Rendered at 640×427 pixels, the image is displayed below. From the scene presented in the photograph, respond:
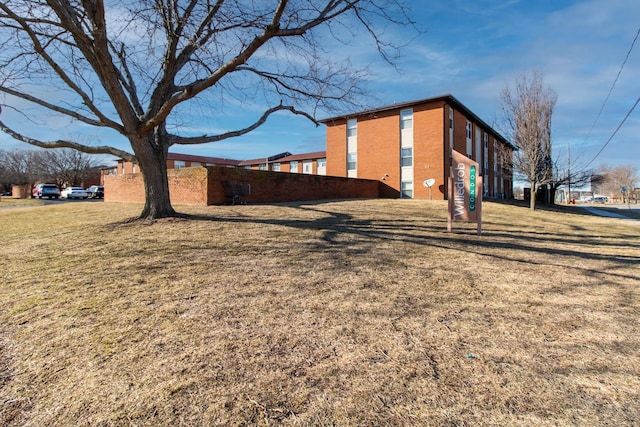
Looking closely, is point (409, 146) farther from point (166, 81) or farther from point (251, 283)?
point (251, 283)

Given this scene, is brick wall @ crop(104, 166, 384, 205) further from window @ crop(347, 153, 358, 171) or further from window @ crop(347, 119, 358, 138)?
window @ crop(347, 119, 358, 138)

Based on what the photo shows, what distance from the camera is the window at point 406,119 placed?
27.1m

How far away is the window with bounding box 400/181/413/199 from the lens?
27.3 m

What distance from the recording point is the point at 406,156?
1083 inches

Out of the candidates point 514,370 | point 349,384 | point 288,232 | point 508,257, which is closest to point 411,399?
point 349,384

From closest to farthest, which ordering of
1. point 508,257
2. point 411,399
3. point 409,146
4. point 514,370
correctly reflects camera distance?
point 411,399, point 514,370, point 508,257, point 409,146

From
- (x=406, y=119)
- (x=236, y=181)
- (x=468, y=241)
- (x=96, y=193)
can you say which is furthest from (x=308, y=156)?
(x=468, y=241)

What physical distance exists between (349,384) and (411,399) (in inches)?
16.3

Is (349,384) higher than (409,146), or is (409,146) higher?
(409,146)

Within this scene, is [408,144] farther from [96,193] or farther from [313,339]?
[96,193]

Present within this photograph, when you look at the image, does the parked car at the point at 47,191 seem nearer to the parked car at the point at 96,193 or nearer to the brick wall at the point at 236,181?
the parked car at the point at 96,193

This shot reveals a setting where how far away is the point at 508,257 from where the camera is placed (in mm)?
6176

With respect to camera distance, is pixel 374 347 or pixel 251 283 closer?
pixel 374 347

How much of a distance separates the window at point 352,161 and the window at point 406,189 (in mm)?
5090
